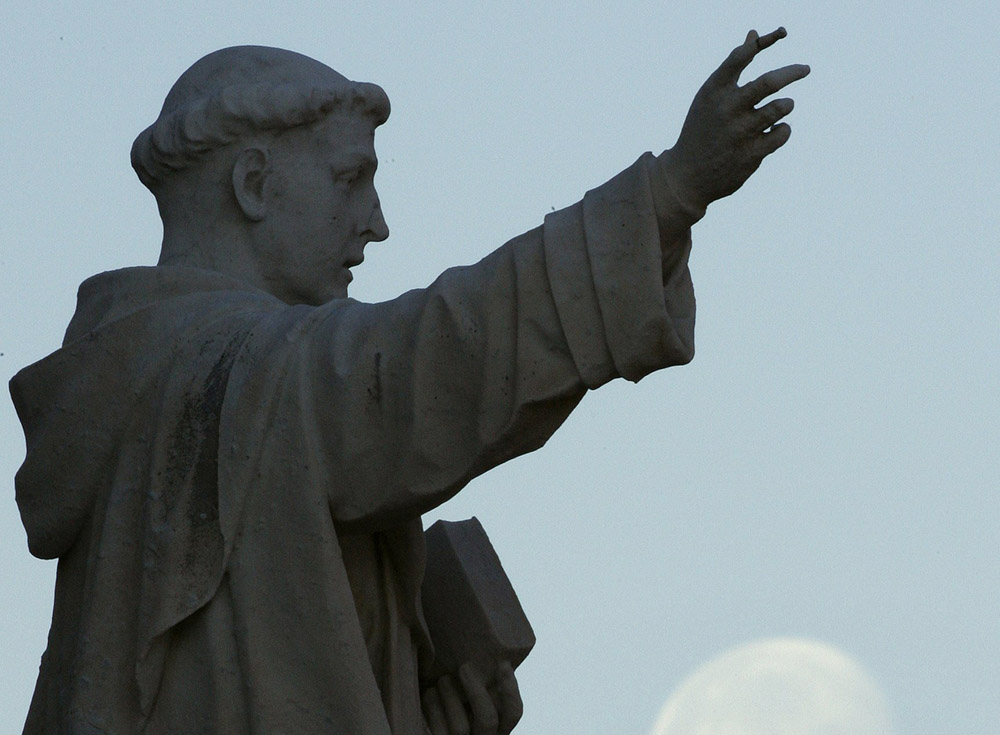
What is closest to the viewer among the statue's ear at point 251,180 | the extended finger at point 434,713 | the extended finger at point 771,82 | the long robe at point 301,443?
the extended finger at point 771,82

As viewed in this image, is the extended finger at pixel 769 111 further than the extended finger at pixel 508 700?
No

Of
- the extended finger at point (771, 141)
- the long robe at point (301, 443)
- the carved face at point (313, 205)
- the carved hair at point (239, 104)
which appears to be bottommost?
the long robe at point (301, 443)

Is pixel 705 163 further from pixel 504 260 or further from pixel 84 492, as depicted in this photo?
pixel 84 492

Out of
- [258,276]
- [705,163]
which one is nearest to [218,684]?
[258,276]

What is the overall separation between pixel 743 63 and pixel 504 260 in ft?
2.76

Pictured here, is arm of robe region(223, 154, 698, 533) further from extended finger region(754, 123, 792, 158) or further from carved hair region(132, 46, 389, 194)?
carved hair region(132, 46, 389, 194)

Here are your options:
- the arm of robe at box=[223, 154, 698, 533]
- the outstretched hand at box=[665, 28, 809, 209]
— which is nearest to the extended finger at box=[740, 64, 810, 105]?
the outstretched hand at box=[665, 28, 809, 209]

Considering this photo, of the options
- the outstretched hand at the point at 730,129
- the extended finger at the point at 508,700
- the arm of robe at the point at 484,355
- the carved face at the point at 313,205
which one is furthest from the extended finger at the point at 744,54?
the extended finger at the point at 508,700

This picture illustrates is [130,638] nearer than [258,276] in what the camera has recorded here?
Yes

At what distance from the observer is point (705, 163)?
22.2ft

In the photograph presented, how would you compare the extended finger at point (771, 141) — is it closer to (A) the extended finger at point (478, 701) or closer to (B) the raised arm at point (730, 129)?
(B) the raised arm at point (730, 129)

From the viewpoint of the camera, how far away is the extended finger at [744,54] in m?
6.62

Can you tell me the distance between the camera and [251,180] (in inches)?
305

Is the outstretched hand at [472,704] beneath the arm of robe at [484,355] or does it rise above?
beneath
